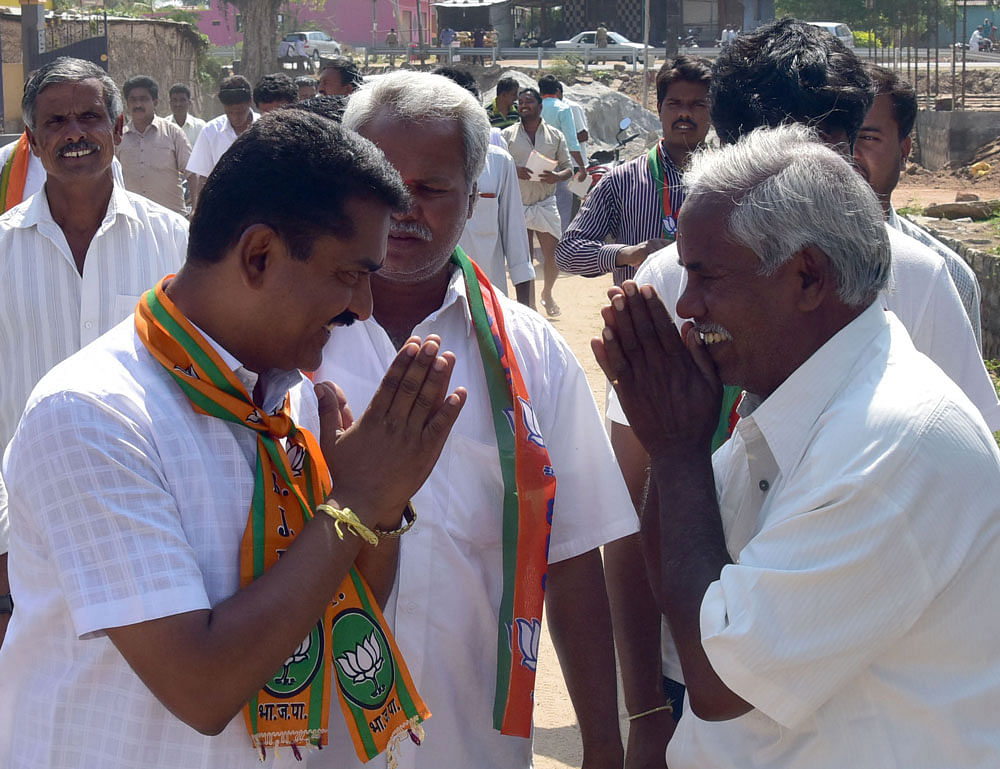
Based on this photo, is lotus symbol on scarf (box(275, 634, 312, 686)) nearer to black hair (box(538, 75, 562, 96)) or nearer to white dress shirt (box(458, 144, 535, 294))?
white dress shirt (box(458, 144, 535, 294))

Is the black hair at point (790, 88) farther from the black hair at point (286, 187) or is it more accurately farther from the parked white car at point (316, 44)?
the parked white car at point (316, 44)

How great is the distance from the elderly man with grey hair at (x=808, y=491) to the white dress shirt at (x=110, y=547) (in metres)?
0.73

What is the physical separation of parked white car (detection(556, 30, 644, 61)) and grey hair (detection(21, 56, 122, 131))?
3517 centimetres

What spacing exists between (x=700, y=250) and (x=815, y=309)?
235 mm

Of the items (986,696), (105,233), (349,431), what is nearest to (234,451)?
(349,431)

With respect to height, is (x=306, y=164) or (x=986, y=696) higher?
(x=306, y=164)

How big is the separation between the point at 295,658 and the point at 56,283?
233cm

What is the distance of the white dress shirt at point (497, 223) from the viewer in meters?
7.10

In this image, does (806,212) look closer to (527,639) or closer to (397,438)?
(397,438)

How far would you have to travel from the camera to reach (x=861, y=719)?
1801mm

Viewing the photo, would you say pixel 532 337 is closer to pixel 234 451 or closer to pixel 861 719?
pixel 234 451

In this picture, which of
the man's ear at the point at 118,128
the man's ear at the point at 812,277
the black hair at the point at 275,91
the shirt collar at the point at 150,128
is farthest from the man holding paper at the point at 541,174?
the man's ear at the point at 812,277

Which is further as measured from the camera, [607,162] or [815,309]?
[607,162]

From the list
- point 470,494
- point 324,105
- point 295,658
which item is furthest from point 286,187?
point 324,105
